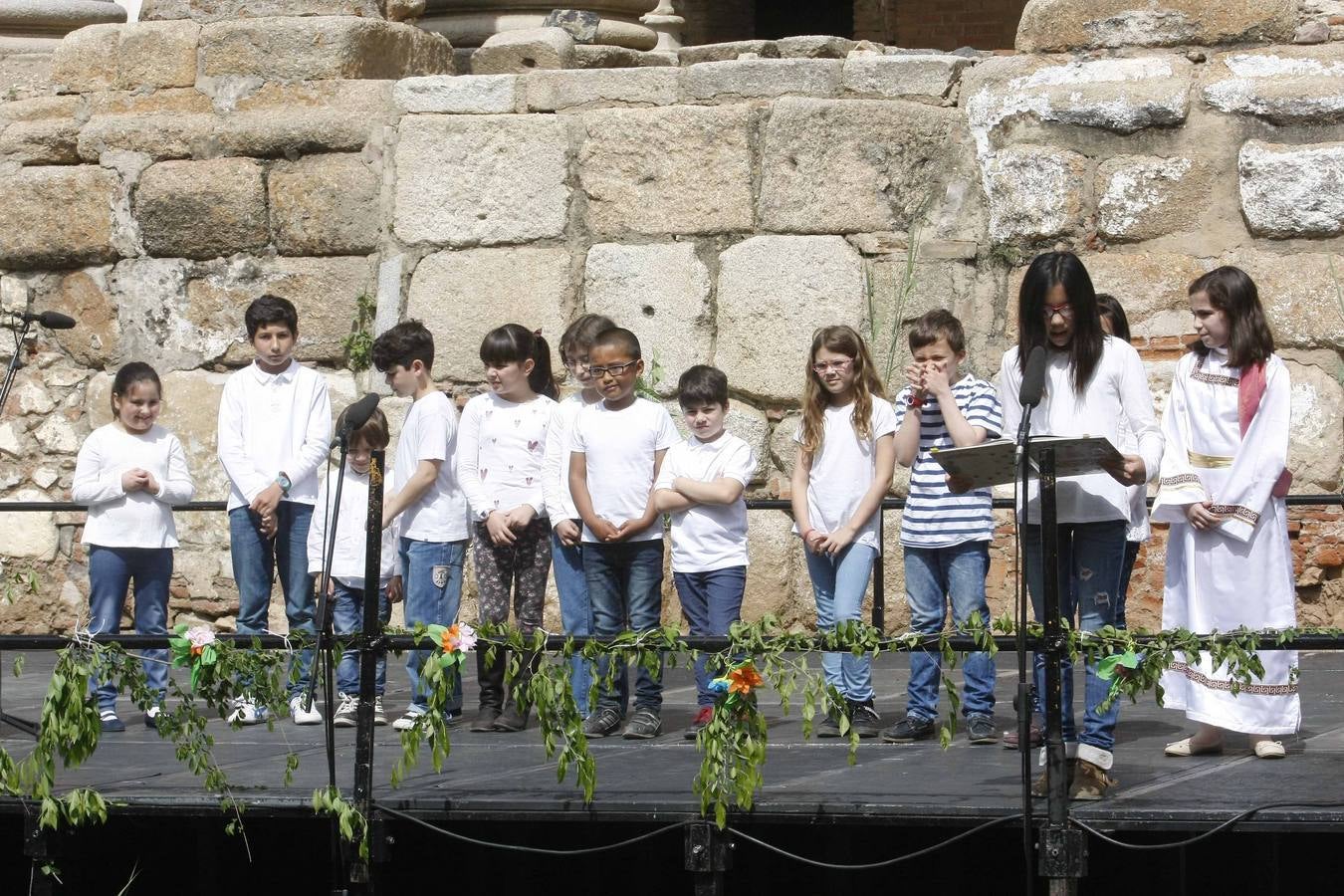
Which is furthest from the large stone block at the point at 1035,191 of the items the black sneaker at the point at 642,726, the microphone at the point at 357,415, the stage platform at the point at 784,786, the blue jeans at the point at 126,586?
the microphone at the point at 357,415

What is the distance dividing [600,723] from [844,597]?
0.90m

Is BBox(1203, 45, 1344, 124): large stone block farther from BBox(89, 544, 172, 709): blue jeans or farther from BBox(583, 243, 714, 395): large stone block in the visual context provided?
BBox(89, 544, 172, 709): blue jeans

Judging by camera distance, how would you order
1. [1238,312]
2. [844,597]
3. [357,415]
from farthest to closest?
[844,597] < [1238,312] < [357,415]

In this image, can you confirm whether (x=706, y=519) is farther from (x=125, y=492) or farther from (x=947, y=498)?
(x=125, y=492)

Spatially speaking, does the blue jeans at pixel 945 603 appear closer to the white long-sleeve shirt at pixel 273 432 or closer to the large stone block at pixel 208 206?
the white long-sleeve shirt at pixel 273 432

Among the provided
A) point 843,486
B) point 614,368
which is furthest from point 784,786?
point 614,368

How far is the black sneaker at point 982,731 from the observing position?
21.3ft

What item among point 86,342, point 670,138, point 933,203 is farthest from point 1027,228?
point 86,342

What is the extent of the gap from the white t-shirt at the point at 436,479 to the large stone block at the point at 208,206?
87.0 inches

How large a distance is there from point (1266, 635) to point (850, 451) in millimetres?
2037

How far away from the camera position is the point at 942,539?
21.7 ft

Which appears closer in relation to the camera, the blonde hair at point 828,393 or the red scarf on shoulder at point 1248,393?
the red scarf on shoulder at point 1248,393

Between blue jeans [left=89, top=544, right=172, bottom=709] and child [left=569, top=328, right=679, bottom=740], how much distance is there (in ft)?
5.51

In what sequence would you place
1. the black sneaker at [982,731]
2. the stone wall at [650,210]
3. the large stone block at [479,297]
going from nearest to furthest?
1. the black sneaker at [982,731]
2. the stone wall at [650,210]
3. the large stone block at [479,297]
